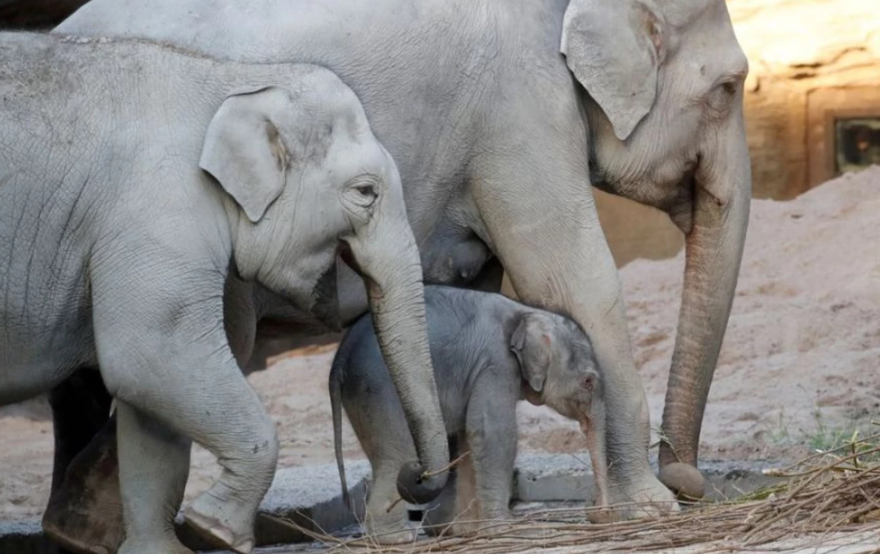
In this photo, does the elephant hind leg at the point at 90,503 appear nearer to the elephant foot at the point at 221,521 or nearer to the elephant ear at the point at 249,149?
the elephant foot at the point at 221,521

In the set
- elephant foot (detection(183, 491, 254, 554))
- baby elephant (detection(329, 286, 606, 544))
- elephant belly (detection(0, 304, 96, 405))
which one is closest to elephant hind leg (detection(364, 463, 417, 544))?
baby elephant (detection(329, 286, 606, 544))

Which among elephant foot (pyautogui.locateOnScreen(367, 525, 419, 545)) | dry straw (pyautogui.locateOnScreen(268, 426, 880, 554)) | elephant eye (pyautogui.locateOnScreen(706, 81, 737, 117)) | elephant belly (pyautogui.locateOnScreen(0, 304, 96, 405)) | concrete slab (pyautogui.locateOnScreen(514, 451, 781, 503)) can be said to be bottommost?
concrete slab (pyautogui.locateOnScreen(514, 451, 781, 503))

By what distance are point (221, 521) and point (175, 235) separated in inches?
29.2

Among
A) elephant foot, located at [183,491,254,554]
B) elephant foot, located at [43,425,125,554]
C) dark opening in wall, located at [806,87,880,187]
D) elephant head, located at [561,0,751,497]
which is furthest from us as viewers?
dark opening in wall, located at [806,87,880,187]

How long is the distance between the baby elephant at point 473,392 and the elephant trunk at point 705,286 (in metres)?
0.59

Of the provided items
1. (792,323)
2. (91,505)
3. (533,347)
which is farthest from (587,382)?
(792,323)

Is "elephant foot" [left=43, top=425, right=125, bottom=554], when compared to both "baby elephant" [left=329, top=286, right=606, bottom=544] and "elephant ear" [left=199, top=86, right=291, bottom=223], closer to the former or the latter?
"baby elephant" [left=329, top=286, right=606, bottom=544]

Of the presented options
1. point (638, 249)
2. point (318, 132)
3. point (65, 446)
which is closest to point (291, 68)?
point (318, 132)

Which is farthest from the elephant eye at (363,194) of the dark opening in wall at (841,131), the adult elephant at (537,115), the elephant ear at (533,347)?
the dark opening in wall at (841,131)

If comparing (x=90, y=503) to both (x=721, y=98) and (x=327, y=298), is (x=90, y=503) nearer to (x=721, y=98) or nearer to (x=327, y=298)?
(x=327, y=298)

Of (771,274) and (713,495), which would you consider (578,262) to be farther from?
(771,274)

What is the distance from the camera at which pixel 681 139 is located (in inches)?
278

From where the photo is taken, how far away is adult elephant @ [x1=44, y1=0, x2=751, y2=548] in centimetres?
636

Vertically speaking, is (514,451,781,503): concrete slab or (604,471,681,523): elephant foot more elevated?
(604,471,681,523): elephant foot
